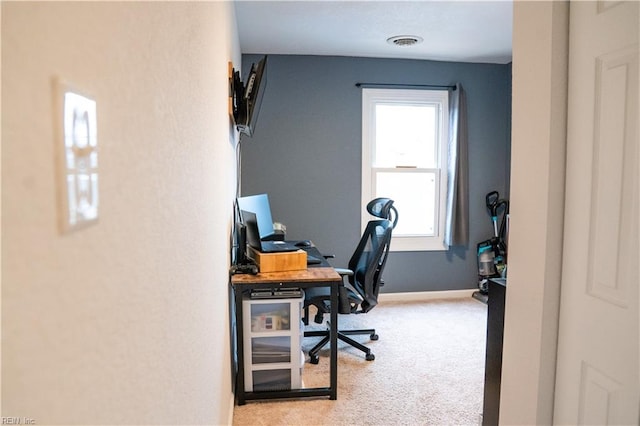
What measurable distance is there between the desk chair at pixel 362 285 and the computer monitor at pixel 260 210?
0.59 m

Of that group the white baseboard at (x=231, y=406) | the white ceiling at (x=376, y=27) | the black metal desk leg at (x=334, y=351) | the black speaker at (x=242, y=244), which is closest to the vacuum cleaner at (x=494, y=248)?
the white ceiling at (x=376, y=27)

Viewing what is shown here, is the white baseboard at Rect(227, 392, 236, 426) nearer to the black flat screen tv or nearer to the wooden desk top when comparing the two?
the wooden desk top

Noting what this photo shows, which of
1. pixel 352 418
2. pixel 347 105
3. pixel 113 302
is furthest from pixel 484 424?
pixel 347 105

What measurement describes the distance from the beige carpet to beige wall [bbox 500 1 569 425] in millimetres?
1011

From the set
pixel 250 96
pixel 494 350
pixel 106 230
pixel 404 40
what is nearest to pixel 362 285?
pixel 494 350

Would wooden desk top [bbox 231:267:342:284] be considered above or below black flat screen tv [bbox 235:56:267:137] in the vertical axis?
below

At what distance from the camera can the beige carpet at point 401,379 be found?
238 cm

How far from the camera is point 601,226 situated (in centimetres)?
121

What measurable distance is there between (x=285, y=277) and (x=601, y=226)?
1612mm

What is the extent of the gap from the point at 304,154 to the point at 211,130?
2725mm

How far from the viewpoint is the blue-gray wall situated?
168 inches

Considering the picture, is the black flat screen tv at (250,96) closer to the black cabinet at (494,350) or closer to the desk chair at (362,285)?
the desk chair at (362,285)

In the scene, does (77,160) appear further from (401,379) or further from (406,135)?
(406,135)

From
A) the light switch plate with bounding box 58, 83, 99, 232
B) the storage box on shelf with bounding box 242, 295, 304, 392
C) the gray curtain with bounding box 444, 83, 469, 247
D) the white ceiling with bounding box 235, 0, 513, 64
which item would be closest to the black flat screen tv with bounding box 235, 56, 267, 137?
the white ceiling with bounding box 235, 0, 513, 64
